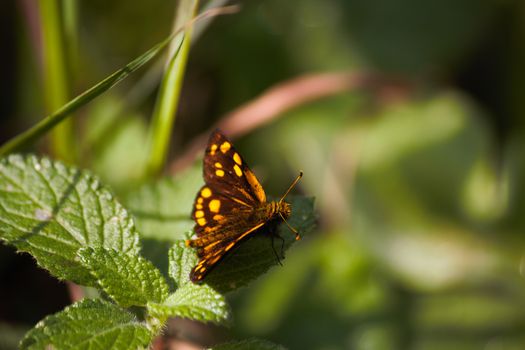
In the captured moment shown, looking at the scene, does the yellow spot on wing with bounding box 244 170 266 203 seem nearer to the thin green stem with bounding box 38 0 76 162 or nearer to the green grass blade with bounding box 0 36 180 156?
the green grass blade with bounding box 0 36 180 156

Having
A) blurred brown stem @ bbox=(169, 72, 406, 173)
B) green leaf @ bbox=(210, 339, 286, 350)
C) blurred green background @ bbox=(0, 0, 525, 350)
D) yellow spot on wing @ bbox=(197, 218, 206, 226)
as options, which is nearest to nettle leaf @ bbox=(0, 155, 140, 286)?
yellow spot on wing @ bbox=(197, 218, 206, 226)

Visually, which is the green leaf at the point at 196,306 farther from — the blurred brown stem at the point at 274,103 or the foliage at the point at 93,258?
the blurred brown stem at the point at 274,103

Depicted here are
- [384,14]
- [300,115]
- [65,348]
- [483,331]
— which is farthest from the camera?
[384,14]

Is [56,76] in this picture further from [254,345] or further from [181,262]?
[254,345]

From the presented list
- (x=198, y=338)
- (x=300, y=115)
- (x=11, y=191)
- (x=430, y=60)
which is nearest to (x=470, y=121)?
(x=430, y=60)

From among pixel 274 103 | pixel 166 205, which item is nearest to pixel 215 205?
pixel 166 205

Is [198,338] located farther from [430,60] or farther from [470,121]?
[430,60]
